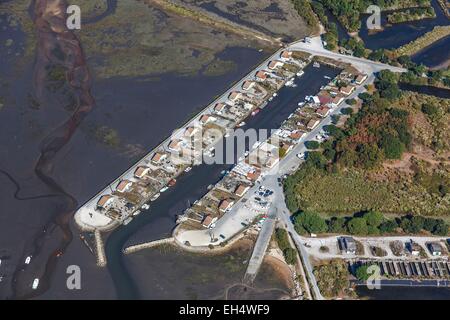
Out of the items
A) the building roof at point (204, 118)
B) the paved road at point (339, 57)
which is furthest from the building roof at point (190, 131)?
the paved road at point (339, 57)

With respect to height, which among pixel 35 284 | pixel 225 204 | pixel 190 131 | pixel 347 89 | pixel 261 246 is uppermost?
A: pixel 347 89

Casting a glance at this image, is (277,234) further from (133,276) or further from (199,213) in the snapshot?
(133,276)

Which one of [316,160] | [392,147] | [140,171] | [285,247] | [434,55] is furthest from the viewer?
[434,55]

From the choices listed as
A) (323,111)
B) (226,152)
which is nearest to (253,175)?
(226,152)

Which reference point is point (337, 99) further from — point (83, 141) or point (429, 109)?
point (83, 141)

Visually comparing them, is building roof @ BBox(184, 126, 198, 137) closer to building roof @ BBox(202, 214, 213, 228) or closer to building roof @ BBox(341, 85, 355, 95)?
building roof @ BBox(202, 214, 213, 228)

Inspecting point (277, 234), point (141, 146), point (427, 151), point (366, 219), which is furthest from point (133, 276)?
point (427, 151)

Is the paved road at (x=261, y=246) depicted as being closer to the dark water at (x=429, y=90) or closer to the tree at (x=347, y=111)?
the tree at (x=347, y=111)
